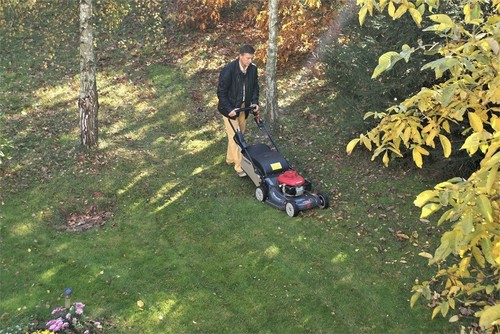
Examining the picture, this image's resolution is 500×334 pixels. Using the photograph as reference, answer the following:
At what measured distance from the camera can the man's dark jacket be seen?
864 cm

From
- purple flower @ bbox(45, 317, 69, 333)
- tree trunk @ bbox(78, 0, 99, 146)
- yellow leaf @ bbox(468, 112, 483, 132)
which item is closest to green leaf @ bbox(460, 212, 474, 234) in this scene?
yellow leaf @ bbox(468, 112, 483, 132)

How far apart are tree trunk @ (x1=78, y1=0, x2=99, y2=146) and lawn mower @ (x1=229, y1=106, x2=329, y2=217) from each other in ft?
9.60

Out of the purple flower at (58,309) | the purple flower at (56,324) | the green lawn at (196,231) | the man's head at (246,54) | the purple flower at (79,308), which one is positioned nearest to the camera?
the purple flower at (56,324)

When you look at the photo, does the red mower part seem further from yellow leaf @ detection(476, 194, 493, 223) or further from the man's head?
yellow leaf @ detection(476, 194, 493, 223)

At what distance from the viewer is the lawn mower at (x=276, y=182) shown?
778 cm

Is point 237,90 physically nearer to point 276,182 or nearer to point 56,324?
point 276,182

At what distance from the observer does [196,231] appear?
7680 mm

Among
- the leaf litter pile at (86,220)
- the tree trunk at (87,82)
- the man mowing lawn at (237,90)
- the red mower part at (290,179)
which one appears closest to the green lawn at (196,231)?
the leaf litter pile at (86,220)

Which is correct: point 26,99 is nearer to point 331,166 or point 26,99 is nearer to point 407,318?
point 331,166

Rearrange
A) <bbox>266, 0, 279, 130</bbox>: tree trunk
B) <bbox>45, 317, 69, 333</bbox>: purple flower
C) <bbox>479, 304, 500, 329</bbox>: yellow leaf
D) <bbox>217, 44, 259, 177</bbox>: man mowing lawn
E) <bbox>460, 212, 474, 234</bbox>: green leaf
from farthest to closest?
<bbox>266, 0, 279, 130</bbox>: tree trunk, <bbox>217, 44, 259, 177</bbox>: man mowing lawn, <bbox>45, 317, 69, 333</bbox>: purple flower, <bbox>460, 212, 474, 234</bbox>: green leaf, <bbox>479, 304, 500, 329</bbox>: yellow leaf

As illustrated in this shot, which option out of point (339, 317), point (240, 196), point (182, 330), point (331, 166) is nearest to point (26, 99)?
point (240, 196)

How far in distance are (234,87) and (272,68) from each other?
1.89 m

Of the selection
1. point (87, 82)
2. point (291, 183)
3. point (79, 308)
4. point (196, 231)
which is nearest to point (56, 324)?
point (79, 308)

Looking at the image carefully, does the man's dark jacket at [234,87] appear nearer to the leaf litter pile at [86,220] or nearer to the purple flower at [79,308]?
the leaf litter pile at [86,220]
